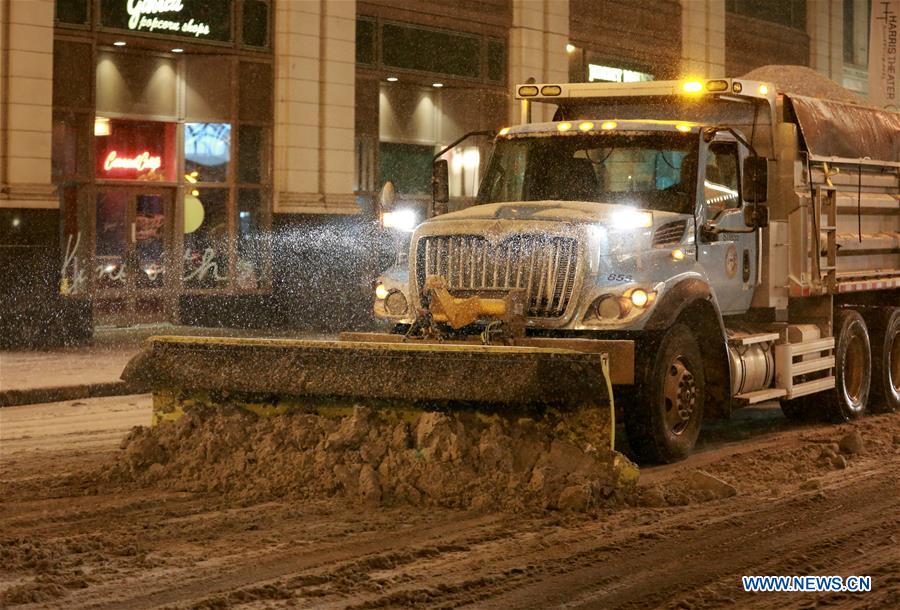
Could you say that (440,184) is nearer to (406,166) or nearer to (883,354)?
(883,354)

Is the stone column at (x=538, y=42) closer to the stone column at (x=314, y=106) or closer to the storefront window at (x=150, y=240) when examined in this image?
the stone column at (x=314, y=106)

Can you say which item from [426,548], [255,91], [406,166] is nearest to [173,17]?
[255,91]

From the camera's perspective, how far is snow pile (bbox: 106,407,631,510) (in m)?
8.90

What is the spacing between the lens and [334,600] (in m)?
6.67

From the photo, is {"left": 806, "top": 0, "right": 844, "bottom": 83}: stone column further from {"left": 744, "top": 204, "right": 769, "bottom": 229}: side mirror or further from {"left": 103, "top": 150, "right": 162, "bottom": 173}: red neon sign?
{"left": 744, "top": 204, "right": 769, "bottom": 229}: side mirror

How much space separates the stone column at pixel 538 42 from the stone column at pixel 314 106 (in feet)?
13.2

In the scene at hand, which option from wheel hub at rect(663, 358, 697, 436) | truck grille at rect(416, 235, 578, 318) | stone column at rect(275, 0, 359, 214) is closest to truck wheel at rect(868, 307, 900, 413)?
wheel hub at rect(663, 358, 697, 436)

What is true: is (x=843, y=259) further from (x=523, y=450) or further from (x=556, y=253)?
(x=523, y=450)

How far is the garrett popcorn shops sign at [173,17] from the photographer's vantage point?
20.6 m

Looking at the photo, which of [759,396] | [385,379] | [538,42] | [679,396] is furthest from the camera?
[538,42]

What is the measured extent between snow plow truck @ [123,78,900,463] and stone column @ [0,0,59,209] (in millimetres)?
8283

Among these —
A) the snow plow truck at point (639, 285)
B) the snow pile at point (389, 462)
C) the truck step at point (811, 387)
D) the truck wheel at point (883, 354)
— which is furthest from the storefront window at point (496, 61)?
the snow pile at point (389, 462)

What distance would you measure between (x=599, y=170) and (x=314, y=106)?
1220cm

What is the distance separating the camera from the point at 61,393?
15.0 m
